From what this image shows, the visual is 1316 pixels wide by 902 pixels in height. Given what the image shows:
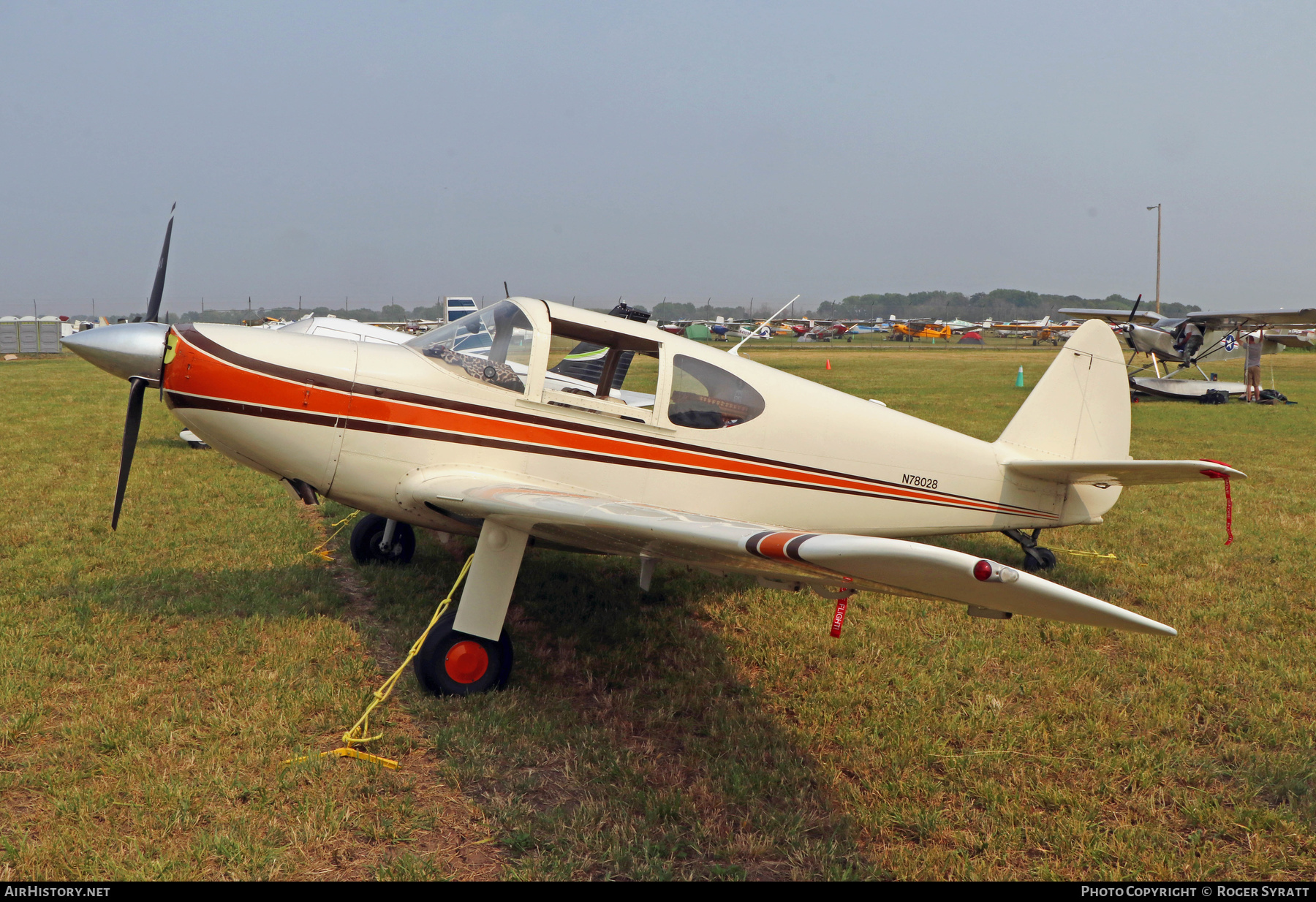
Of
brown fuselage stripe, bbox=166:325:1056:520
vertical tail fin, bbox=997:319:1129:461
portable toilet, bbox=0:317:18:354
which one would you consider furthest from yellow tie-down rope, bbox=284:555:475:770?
portable toilet, bbox=0:317:18:354

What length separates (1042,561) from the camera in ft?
21.7

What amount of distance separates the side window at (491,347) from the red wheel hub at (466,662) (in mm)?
1458

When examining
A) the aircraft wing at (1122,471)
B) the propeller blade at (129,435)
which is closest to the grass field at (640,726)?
the propeller blade at (129,435)

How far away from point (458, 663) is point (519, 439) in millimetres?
1275

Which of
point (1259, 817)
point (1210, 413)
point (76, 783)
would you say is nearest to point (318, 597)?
point (76, 783)

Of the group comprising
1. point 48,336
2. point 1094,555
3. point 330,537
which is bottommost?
point 330,537

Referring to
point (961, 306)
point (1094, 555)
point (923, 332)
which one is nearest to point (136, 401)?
point (1094, 555)

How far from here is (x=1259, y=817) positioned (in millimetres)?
3377

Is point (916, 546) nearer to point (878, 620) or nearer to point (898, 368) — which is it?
point (878, 620)

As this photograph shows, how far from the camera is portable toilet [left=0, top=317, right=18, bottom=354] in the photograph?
132ft

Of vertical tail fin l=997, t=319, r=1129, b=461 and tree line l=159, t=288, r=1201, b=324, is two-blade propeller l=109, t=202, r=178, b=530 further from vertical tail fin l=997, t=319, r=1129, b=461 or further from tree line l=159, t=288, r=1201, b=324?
tree line l=159, t=288, r=1201, b=324

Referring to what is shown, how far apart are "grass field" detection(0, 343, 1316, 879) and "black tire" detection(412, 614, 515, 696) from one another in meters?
0.11

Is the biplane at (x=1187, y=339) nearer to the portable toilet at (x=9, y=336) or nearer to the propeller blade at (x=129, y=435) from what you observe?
the propeller blade at (x=129, y=435)

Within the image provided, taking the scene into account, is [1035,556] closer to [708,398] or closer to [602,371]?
[708,398]
